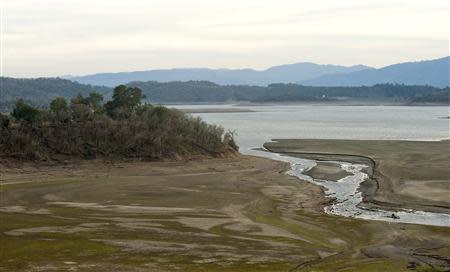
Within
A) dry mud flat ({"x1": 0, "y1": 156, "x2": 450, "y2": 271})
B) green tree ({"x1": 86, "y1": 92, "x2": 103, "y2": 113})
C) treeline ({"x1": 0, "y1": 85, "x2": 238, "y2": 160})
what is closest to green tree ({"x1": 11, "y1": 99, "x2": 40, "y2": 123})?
treeline ({"x1": 0, "y1": 85, "x2": 238, "y2": 160})

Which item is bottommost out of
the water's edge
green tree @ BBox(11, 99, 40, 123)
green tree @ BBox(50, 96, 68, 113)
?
the water's edge

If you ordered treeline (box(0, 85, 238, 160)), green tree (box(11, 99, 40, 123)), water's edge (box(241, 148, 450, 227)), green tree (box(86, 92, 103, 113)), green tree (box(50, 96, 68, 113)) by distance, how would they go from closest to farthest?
water's edge (box(241, 148, 450, 227)) < treeline (box(0, 85, 238, 160)) < green tree (box(11, 99, 40, 123)) < green tree (box(50, 96, 68, 113)) < green tree (box(86, 92, 103, 113))

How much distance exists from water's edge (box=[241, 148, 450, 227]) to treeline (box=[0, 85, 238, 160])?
1275cm

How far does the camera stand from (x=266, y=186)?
63.3 m

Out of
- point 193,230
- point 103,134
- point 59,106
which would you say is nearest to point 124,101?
point 59,106

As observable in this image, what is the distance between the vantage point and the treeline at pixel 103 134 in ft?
260

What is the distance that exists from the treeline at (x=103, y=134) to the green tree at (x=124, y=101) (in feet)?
4.25

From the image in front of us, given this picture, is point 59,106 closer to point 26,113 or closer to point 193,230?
point 26,113

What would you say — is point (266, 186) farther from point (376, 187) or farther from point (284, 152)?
point (284, 152)

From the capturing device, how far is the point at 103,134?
83.9 metres

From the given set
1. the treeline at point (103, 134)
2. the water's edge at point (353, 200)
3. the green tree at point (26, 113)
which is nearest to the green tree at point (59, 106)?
the treeline at point (103, 134)

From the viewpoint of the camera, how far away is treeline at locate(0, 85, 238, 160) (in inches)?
3123

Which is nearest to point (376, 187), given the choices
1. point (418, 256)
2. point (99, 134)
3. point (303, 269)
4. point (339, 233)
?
point (339, 233)

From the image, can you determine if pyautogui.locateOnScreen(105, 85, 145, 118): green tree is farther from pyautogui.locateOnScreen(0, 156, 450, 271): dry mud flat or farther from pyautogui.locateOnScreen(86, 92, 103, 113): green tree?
pyautogui.locateOnScreen(0, 156, 450, 271): dry mud flat
